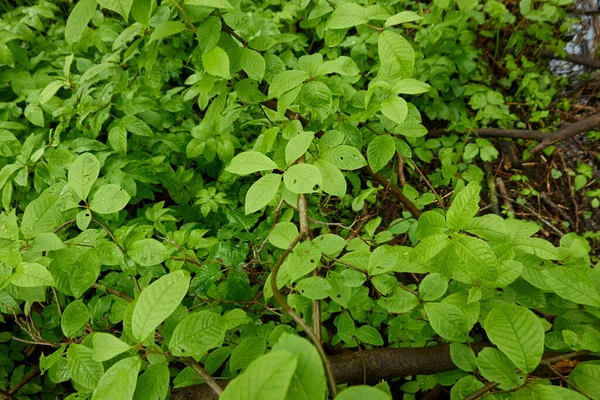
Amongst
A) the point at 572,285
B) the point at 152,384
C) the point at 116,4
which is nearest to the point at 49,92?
the point at 116,4

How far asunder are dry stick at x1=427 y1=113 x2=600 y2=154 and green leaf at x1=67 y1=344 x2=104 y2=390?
102 inches

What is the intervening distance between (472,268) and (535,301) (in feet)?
1.29

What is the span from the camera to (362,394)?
58 cm

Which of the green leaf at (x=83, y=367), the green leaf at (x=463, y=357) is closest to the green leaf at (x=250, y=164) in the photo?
the green leaf at (x=83, y=367)

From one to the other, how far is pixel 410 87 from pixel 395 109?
0.31 ft

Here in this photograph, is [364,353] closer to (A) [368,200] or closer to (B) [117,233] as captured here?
(B) [117,233]

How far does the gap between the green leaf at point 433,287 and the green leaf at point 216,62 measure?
89 centimetres

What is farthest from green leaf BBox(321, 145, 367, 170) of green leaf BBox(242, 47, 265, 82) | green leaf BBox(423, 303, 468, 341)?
green leaf BBox(423, 303, 468, 341)

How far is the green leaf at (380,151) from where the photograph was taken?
129 centimetres

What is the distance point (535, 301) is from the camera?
1.10 m

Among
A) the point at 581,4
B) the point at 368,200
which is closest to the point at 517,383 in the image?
the point at 368,200

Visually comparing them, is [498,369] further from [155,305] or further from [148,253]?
[148,253]

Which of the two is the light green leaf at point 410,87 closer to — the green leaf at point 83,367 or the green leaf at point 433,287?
the green leaf at point 433,287

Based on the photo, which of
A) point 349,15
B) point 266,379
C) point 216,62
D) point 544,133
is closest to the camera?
point 266,379
